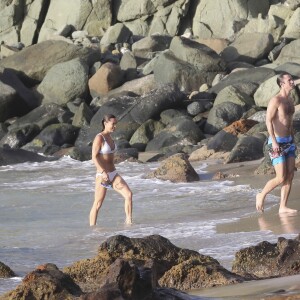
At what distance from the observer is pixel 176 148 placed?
21359 mm

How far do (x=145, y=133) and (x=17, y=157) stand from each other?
10.7 ft

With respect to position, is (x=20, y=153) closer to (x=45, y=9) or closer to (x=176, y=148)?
(x=176, y=148)

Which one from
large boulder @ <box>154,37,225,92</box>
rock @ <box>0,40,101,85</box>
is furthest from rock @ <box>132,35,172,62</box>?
large boulder @ <box>154,37,225,92</box>

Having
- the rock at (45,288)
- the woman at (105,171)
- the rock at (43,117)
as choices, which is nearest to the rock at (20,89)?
the rock at (43,117)

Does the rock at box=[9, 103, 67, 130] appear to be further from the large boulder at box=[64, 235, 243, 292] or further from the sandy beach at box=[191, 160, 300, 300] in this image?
the large boulder at box=[64, 235, 243, 292]

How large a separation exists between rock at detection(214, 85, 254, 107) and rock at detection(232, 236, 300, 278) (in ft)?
57.1

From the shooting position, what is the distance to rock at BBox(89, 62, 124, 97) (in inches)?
1123

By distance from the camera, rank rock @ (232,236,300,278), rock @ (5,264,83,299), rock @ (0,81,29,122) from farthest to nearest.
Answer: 1. rock @ (0,81,29,122)
2. rock @ (232,236,300,278)
3. rock @ (5,264,83,299)

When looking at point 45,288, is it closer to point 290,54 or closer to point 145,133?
point 145,133

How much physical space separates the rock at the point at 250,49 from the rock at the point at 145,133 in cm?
793

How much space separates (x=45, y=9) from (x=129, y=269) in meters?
36.0

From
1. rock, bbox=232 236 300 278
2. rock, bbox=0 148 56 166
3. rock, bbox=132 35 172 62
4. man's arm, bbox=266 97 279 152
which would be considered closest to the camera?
rock, bbox=232 236 300 278

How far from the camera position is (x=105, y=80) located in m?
28.5

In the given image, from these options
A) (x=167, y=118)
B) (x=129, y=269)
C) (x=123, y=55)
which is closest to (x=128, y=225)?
(x=129, y=269)
